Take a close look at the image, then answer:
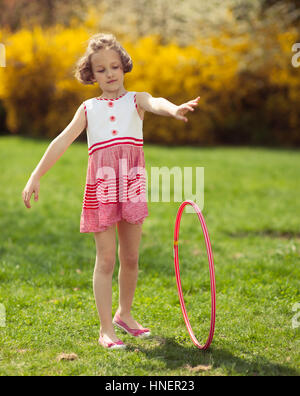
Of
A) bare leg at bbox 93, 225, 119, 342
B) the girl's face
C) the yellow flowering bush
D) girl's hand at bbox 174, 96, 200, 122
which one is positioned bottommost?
bare leg at bbox 93, 225, 119, 342

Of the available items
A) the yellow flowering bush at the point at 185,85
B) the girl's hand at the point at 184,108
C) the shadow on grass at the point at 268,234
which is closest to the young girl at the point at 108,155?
the girl's hand at the point at 184,108

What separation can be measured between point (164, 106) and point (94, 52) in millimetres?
555

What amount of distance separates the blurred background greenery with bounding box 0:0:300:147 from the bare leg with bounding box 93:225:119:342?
10.2 meters

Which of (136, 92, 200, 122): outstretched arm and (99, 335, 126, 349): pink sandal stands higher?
(136, 92, 200, 122): outstretched arm

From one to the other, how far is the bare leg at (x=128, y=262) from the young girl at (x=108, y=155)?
4cm

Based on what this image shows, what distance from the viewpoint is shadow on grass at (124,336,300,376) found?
9.21 feet

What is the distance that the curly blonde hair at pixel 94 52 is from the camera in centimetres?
308

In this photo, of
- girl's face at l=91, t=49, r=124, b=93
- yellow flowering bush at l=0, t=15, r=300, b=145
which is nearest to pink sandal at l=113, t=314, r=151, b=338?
girl's face at l=91, t=49, r=124, b=93

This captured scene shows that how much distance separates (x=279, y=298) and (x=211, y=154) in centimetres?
859

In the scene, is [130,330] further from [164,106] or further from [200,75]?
[200,75]

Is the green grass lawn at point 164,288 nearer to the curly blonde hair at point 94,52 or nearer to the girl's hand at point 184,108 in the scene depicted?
the girl's hand at point 184,108

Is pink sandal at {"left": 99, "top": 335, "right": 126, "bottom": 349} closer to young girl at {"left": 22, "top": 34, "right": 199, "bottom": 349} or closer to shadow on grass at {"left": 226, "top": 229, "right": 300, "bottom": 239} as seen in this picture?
young girl at {"left": 22, "top": 34, "right": 199, "bottom": 349}

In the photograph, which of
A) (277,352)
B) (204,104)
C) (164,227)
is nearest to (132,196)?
(277,352)

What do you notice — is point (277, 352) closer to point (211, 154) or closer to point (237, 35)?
point (211, 154)
